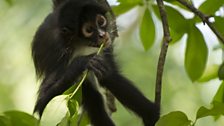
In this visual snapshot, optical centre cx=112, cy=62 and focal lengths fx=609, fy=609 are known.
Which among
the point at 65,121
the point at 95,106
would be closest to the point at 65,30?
the point at 95,106

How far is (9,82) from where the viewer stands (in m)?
4.66

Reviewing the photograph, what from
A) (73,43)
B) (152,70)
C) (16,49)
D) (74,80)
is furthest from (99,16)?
(152,70)

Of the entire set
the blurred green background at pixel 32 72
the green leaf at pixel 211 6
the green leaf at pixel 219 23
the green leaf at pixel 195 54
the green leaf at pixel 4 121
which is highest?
the green leaf at pixel 4 121

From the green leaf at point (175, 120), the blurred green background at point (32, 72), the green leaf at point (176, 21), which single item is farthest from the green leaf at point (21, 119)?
the blurred green background at point (32, 72)

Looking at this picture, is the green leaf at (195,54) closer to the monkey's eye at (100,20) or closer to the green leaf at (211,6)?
the green leaf at (211,6)

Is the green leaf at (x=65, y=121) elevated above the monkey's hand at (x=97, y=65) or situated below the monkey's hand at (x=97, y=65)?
above

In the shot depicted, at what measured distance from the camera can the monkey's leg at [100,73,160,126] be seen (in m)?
2.26

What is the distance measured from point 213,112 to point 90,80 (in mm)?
859

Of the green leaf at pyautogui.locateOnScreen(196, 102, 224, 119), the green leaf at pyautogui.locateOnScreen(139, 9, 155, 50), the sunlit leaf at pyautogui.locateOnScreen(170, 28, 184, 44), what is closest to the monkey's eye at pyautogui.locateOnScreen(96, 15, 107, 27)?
the green leaf at pyautogui.locateOnScreen(139, 9, 155, 50)

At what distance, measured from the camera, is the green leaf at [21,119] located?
147cm

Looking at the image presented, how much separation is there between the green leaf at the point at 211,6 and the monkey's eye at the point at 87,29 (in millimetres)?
539

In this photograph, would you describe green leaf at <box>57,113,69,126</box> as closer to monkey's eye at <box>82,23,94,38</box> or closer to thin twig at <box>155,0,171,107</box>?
thin twig at <box>155,0,171,107</box>

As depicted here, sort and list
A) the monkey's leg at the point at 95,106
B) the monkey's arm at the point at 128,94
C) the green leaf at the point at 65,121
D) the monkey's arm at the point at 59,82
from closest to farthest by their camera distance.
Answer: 1. the green leaf at the point at 65,121
2. the monkey's arm at the point at 59,82
3. the monkey's arm at the point at 128,94
4. the monkey's leg at the point at 95,106

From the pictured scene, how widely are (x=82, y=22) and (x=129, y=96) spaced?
389mm
